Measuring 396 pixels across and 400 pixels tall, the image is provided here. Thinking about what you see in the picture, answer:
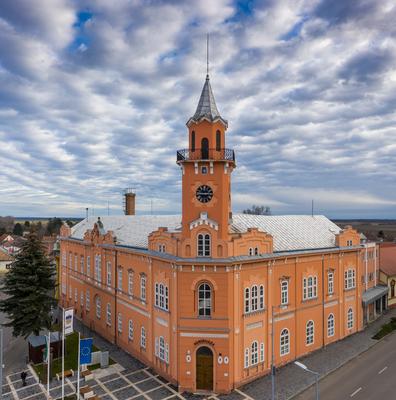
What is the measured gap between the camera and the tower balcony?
29073 millimetres

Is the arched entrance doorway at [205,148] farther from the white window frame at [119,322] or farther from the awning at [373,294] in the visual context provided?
the awning at [373,294]

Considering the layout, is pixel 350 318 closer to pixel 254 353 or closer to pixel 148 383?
pixel 254 353

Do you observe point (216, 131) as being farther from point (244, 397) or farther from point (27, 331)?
point (27, 331)

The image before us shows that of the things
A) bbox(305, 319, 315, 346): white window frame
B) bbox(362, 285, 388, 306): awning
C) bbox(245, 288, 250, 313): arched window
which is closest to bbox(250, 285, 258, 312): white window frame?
bbox(245, 288, 250, 313): arched window

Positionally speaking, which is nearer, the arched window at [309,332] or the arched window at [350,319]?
the arched window at [309,332]

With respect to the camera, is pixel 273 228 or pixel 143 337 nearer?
pixel 143 337

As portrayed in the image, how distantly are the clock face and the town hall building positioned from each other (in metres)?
0.08

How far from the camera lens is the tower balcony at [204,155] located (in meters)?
29.1

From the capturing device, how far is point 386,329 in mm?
40906

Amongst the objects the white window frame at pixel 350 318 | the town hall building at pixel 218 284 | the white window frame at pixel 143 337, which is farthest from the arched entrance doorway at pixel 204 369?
the white window frame at pixel 350 318

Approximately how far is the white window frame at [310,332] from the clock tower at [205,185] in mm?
Answer: 13472

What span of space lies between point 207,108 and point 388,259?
41.7 meters

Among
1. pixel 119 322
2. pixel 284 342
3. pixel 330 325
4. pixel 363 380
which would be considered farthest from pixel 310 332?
pixel 119 322

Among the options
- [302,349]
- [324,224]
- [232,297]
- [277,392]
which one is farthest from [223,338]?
[324,224]
